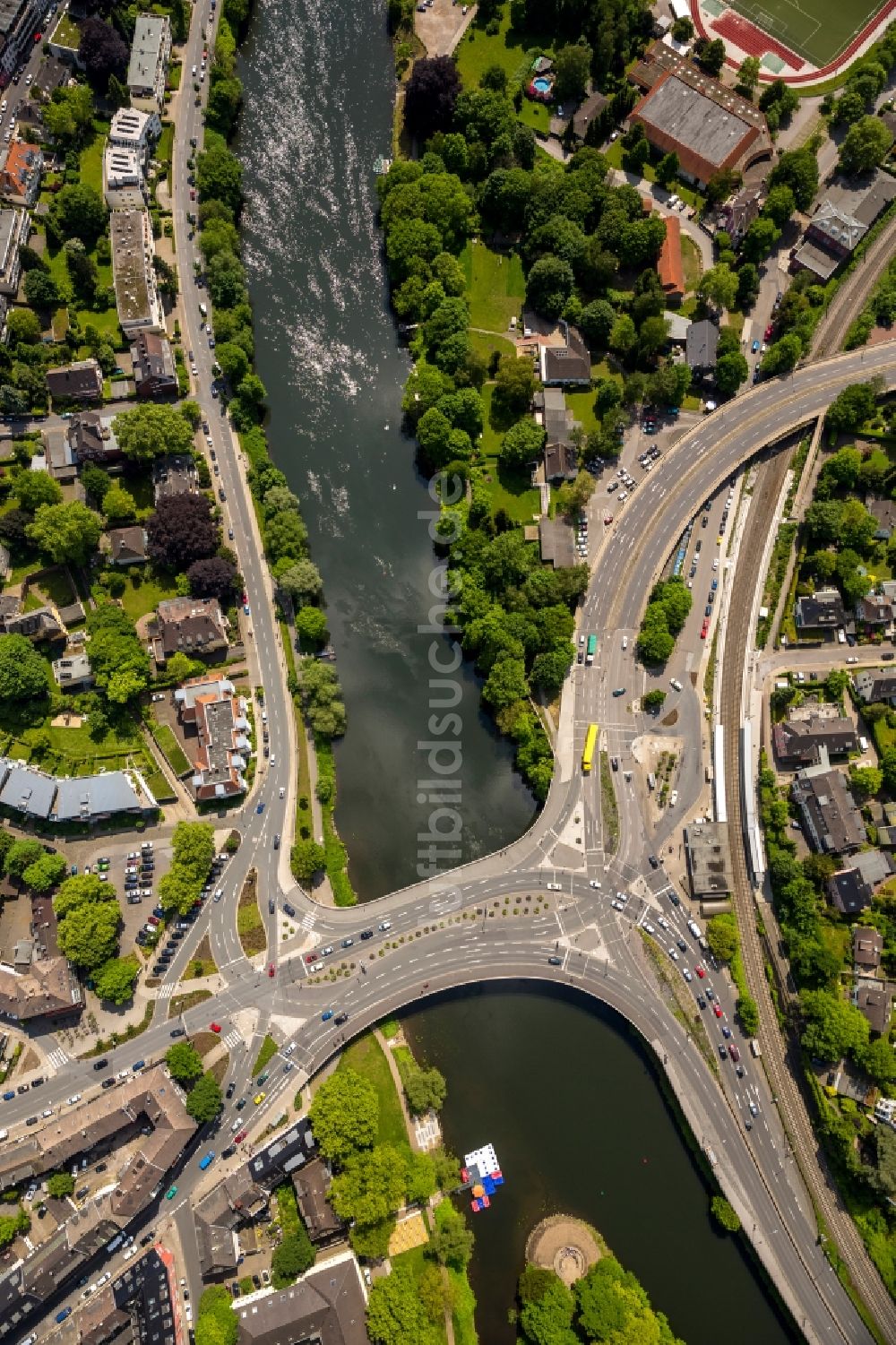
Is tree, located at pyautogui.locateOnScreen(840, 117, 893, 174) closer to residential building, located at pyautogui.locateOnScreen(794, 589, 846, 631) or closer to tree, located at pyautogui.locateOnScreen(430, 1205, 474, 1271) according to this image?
residential building, located at pyautogui.locateOnScreen(794, 589, 846, 631)

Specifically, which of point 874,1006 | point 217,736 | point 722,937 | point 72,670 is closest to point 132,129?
point 72,670

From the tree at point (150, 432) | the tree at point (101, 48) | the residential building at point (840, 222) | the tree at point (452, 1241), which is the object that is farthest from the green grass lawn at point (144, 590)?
the residential building at point (840, 222)

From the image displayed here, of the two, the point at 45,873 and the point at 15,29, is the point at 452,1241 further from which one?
the point at 15,29

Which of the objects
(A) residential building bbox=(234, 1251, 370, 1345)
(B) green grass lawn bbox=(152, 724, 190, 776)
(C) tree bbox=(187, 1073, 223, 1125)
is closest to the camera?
(A) residential building bbox=(234, 1251, 370, 1345)

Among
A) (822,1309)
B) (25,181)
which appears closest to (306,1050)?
(822,1309)

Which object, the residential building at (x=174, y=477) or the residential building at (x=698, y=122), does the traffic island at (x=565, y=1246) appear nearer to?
the residential building at (x=174, y=477)

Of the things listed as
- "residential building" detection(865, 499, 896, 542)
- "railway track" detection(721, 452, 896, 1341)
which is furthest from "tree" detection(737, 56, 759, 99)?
"residential building" detection(865, 499, 896, 542)
